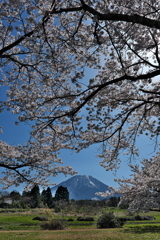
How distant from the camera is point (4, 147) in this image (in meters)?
11.3

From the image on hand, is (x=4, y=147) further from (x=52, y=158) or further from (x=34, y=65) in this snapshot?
(x=34, y=65)

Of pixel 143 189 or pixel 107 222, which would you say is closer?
pixel 143 189

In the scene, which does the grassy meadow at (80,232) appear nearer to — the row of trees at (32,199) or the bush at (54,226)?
the bush at (54,226)

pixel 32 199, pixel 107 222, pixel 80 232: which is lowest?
pixel 107 222

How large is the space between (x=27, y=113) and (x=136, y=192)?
10.8 metres

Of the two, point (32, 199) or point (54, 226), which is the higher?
point (32, 199)

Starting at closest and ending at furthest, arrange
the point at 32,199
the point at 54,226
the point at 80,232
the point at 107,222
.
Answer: the point at 80,232, the point at 54,226, the point at 107,222, the point at 32,199

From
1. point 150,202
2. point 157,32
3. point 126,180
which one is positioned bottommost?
point 150,202

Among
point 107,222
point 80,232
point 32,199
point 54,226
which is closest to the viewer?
point 80,232

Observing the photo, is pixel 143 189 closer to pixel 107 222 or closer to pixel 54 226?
pixel 107 222

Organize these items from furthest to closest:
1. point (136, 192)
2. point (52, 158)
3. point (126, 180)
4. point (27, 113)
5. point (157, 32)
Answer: point (126, 180), point (136, 192), point (52, 158), point (27, 113), point (157, 32)

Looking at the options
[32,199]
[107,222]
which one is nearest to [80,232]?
[107,222]

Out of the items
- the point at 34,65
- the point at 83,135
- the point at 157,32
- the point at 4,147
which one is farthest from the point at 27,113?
the point at 157,32

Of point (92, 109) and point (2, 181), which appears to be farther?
point (2, 181)
